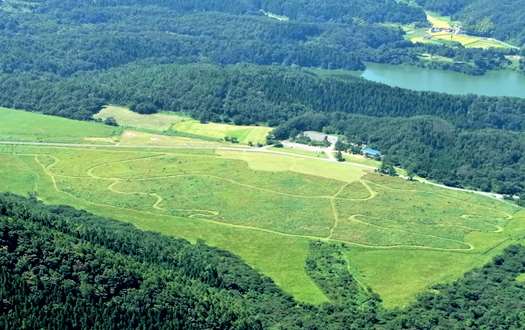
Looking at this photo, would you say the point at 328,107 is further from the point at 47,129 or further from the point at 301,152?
the point at 47,129

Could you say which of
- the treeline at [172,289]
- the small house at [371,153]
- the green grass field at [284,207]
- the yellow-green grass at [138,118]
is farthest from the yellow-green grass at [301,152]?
the treeline at [172,289]

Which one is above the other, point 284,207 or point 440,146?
point 440,146

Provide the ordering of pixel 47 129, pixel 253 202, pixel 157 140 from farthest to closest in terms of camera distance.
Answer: pixel 47 129, pixel 157 140, pixel 253 202

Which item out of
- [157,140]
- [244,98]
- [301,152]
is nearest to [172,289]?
[301,152]

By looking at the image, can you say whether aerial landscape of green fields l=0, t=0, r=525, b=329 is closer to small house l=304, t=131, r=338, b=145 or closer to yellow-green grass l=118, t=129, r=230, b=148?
yellow-green grass l=118, t=129, r=230, b=148

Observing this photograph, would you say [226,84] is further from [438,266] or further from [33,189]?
[438,266]

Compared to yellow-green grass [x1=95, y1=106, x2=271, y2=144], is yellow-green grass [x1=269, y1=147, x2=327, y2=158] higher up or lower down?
higher up

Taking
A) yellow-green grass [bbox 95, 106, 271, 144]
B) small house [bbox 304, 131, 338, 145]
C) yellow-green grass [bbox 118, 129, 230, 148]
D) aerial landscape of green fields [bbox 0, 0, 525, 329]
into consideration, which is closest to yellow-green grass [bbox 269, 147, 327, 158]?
aerial landscape of green fields [bbox 0, 0, 525, 329]

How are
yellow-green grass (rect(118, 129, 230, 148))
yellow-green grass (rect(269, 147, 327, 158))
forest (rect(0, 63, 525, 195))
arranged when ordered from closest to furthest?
1. yellow-green grass (rect(269, 147, 327, 158))
2. forest (rect(0, 63, 525, 195))
3. yellow-green grass (rect(118, 129, 230, 148))
